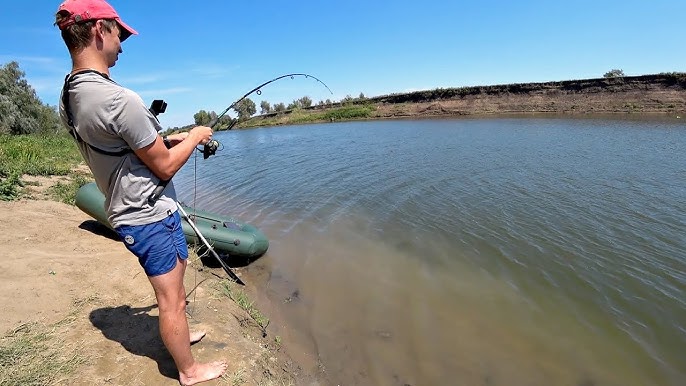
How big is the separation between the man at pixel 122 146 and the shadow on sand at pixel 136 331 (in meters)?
0.94

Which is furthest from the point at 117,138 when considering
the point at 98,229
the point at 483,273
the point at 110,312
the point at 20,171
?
the point at 20,171

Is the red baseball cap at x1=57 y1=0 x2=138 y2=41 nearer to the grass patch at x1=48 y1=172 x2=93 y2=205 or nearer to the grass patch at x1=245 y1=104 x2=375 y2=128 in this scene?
the grass patch at x1=48 y1=172 x2=93 y2=205

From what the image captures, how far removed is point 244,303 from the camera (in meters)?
5.91

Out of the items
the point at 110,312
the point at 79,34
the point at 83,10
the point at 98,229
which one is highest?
the point at 83,10

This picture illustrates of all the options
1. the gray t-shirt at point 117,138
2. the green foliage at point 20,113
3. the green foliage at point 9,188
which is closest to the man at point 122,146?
the gray t-shirt at point 117,138

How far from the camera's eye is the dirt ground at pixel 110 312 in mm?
3596

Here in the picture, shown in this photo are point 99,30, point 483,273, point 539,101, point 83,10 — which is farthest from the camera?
point 539,101

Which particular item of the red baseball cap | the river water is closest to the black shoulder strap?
the red baseball cap

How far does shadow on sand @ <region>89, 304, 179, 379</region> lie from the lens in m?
3.67

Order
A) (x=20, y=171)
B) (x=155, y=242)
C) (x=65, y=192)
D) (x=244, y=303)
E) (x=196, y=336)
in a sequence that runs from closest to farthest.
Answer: (x=155, y=242)
(x=196, y=336)
(x=244, y=303)
(x=65, y=192)
(x=20, y=171)

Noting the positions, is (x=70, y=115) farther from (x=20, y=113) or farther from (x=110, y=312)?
(x=20, y=113)

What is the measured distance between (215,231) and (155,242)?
5213 millimetres

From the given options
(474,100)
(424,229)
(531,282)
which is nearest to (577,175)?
(424,229)

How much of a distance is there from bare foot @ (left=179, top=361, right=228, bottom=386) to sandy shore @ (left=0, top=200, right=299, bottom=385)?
0.11 metres
